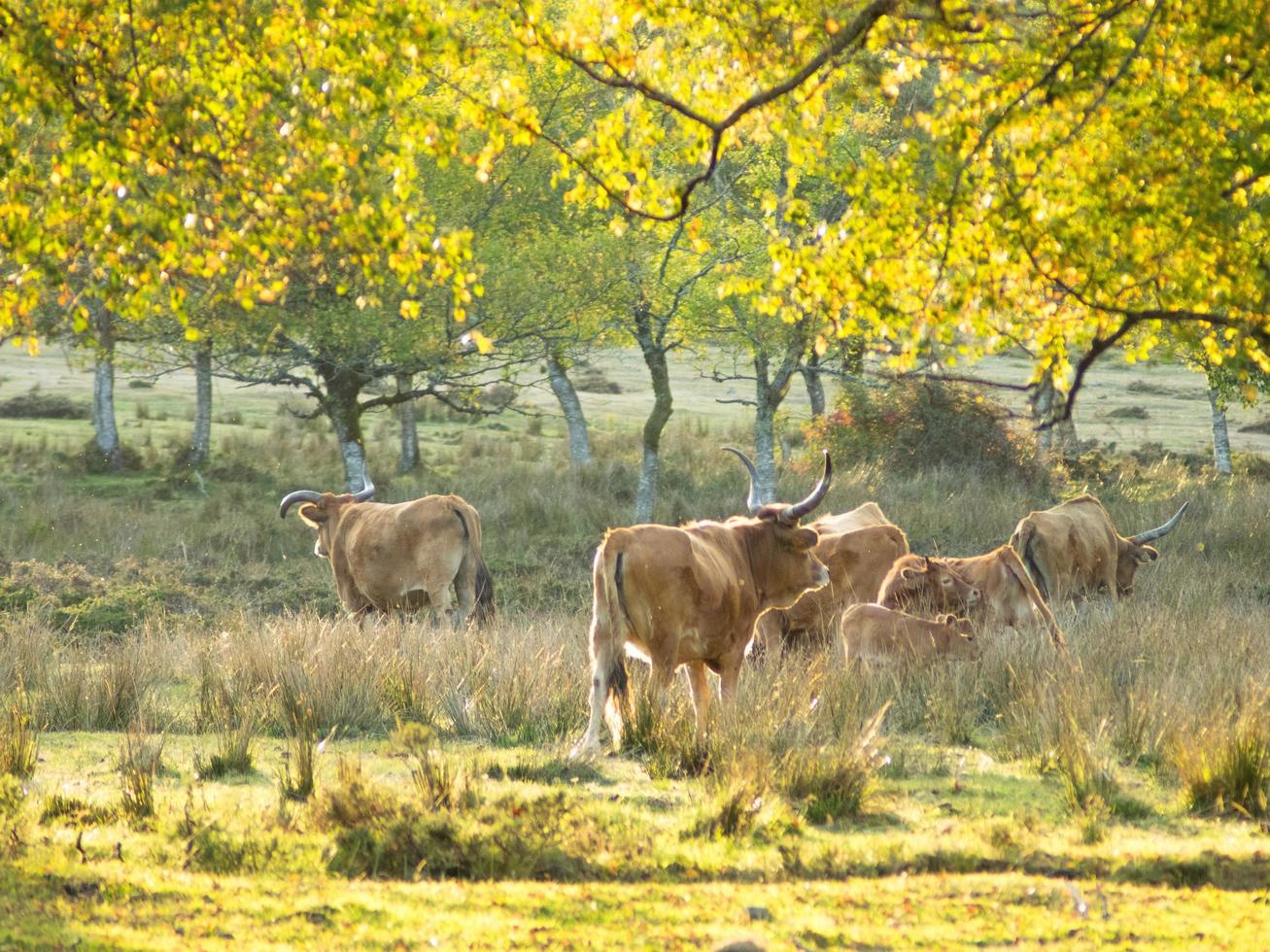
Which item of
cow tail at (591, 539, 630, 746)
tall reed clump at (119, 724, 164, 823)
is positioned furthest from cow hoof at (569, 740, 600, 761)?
tall reed clump at (119, 724, 164, 823)

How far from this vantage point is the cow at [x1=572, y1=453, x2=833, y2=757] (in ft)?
32.3

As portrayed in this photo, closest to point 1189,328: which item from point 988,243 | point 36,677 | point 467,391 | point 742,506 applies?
point 988,243

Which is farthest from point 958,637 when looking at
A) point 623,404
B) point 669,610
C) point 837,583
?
point 623,404

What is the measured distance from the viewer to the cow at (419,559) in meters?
16.3

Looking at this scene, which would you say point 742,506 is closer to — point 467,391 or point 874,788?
point 467,391

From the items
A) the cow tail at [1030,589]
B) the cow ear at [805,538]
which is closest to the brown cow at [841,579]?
the cow tail at [1030,589]

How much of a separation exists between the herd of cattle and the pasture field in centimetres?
38

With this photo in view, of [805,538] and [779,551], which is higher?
[805,538]

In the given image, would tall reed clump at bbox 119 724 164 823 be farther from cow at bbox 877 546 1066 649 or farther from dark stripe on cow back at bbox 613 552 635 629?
cow at bbox 877 546 1066 649

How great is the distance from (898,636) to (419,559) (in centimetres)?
615

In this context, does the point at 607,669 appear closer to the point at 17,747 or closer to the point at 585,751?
the point at 585,751

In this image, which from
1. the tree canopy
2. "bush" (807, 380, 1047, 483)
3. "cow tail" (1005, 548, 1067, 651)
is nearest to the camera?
the tree canopy

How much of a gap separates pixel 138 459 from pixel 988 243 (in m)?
24.3

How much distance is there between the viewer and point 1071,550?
1658cm
